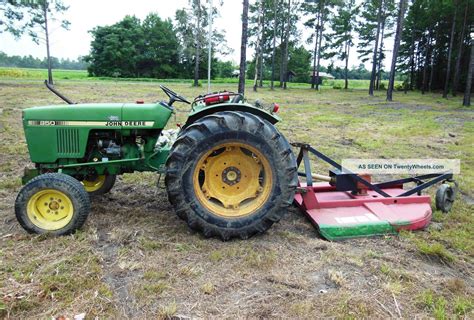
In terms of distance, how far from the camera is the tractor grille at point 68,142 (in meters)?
3.74

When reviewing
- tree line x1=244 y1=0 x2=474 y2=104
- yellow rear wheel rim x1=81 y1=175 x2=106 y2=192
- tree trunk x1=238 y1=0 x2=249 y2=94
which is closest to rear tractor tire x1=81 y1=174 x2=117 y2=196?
yellow rear wheel rim x1=81 y1=175 x2=106 y2=192

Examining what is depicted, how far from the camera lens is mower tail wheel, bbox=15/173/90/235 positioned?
3342mm

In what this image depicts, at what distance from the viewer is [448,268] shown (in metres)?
3.14

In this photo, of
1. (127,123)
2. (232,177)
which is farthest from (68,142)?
(232,177)

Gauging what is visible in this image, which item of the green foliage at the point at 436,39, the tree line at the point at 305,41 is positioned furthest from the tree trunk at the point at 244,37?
the green foliage at the point at 436,39

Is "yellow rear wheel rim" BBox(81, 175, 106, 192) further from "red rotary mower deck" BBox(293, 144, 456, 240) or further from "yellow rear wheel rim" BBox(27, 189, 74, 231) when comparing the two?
"red rotary mower deck" BBox(293, 144, 456, 240)

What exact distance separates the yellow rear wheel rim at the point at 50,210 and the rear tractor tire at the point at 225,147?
1.00 m

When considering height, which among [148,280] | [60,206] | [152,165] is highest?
[152,165]

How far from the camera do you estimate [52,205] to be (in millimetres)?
3449

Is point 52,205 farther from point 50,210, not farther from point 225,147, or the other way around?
point 225,147

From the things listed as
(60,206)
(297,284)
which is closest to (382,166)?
(297,284)

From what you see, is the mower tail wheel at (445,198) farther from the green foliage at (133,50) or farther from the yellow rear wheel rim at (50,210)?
the green foliage at (133,50)

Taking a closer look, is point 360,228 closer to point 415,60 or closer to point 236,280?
point 236,280

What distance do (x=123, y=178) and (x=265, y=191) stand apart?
2.71 meters
